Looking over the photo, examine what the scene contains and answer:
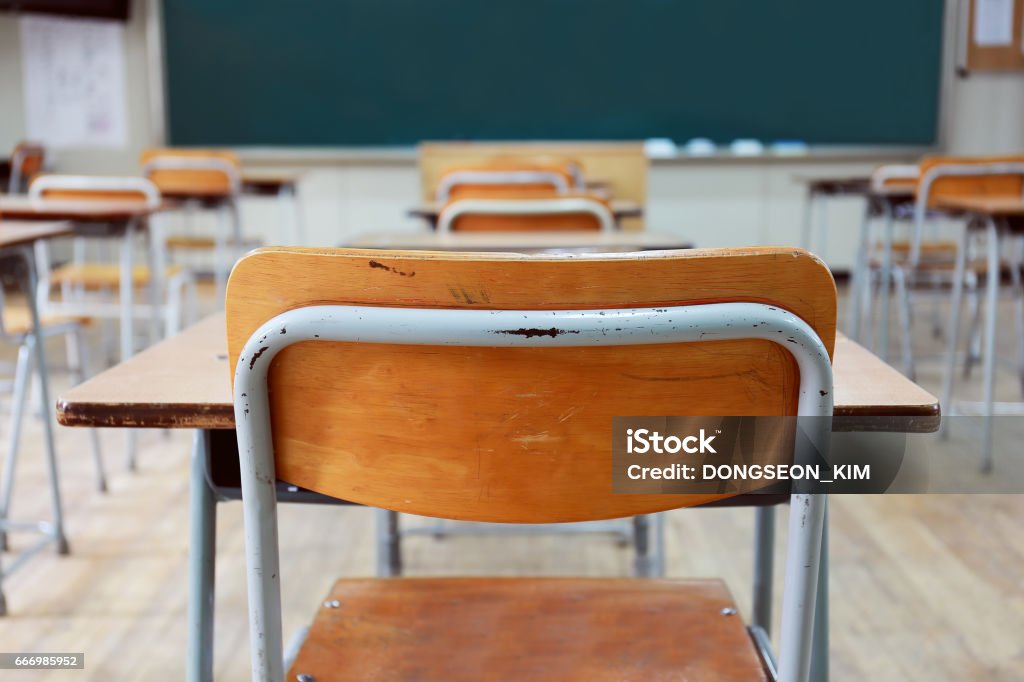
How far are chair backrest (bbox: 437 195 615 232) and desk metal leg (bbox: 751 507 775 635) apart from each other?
3.38 ft

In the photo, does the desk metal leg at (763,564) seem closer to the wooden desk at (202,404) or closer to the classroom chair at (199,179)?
the wooden desk at (202,404)

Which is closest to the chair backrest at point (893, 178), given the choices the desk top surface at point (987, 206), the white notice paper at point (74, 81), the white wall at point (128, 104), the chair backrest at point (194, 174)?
the desk top surface at point (987, 206)

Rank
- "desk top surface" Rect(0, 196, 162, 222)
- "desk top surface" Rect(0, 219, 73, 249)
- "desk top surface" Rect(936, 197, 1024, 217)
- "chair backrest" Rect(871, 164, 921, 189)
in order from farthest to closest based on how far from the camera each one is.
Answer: "chair backrest" Rect(871, 164, 921, 189) → "desk top surface" Rect(0, 196, 162, 222) → "desk top surface" Rect(936, 197, 1024, 217) → "desk top surface" Rect(0, 219, 73, 249)

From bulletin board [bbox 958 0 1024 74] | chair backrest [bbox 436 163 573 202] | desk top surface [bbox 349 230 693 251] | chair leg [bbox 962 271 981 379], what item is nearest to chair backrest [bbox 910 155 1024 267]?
chair leg [bbox 962 271 981 379]

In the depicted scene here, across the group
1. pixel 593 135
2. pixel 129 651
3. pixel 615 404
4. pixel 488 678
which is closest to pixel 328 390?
pixel 615 404

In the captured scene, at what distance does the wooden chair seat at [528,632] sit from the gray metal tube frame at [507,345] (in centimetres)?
16

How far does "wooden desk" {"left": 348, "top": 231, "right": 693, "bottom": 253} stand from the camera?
5.84ft

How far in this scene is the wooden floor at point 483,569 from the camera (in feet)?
6.04

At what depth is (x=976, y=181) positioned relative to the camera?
3586 mm

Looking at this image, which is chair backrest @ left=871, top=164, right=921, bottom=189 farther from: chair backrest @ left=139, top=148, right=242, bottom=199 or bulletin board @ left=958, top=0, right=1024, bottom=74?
chair backrest @ left=139, top=148, right=242, bottom=199

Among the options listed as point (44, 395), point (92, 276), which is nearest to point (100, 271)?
point (92, 276)

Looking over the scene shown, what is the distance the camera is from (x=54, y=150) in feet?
21.6

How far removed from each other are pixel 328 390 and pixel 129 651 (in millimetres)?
1401

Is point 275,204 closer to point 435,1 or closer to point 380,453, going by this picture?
point 435,1
